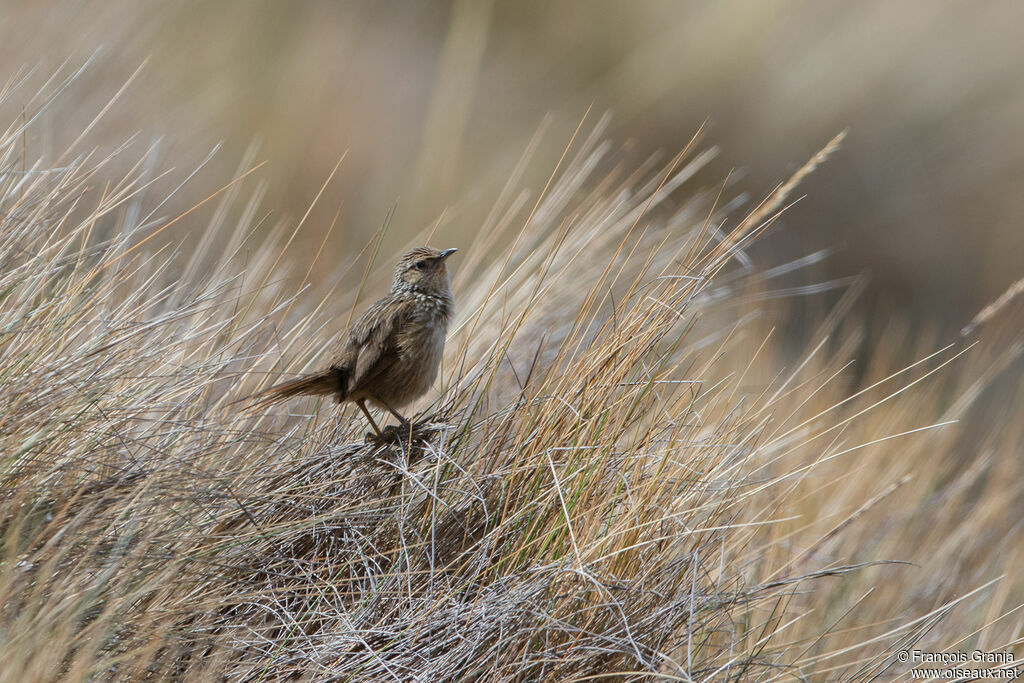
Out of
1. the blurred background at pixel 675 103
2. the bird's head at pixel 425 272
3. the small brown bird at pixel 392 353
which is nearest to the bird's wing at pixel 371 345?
the small brown bird at pixel 392 353

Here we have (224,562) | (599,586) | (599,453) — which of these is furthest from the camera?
(599,453)

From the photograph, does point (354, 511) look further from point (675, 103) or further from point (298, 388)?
point (675, 103)

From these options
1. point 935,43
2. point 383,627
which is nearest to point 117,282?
point 383,627

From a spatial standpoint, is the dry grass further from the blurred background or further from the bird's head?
the blurred background

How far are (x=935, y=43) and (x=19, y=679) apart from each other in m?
9.67

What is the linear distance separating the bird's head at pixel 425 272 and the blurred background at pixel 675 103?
15.1ft

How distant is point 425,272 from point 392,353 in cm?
38

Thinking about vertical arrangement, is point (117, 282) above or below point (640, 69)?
above

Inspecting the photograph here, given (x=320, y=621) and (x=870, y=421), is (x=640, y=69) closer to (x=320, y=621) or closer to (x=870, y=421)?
(x=870, y=421)

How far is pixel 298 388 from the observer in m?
3.57

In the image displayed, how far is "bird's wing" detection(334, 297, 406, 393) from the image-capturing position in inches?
146

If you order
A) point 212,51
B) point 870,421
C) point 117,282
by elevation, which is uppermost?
point 212,51

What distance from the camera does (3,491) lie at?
264 cm

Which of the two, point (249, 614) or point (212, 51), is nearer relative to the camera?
point (249, 614)
